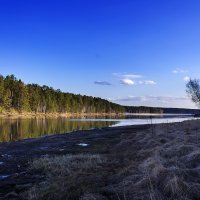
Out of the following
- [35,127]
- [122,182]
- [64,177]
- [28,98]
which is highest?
[28,98]

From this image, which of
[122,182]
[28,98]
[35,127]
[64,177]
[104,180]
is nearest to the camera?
[122,182]

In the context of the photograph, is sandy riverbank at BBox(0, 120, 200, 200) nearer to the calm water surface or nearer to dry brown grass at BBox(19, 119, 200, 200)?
dry brown grass at BBox(19, 119, 200, 200)

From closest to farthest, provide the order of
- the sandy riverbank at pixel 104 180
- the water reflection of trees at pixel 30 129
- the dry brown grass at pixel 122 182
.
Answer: the dry brown grass at pixel 122 182 < the sandy riverbank at pixel 104 180 < the water reflection of trees at pixel 30 129

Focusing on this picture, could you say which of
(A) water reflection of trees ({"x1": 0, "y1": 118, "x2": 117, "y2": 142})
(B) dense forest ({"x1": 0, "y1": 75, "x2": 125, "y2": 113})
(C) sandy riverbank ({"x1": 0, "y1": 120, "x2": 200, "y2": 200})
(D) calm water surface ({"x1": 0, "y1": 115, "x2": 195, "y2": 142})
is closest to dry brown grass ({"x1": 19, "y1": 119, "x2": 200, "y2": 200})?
(C) sandy riverbank ({"x1": 0, "y1": 120, "x2": 200, "y2": 200})

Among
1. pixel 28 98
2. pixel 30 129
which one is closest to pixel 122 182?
pixel 30 129

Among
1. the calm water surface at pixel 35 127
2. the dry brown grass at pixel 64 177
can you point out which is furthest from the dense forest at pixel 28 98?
the dry brown grass at pixel 64 177

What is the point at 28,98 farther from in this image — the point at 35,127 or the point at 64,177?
the point at 64,177

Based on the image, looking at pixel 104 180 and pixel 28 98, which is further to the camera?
pixel 28 98

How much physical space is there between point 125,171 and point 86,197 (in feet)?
11.5

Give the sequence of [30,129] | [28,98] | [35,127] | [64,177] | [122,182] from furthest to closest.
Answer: [28,98] < [35,127] < [30,129] < [64,177] < [122,182]

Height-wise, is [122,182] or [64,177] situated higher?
[122,182]

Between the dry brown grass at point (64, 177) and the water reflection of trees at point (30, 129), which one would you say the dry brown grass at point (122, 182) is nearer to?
the dry brown grass at point (64, 177)

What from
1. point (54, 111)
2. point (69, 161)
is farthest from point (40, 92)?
point (69, 161)

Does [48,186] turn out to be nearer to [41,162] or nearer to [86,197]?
[86,197]
